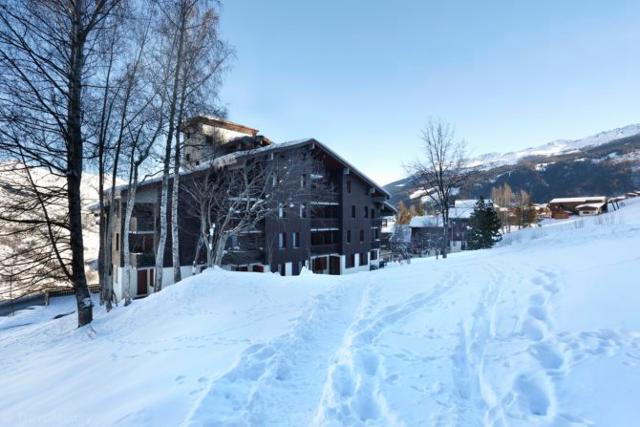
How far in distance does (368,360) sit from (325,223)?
83.7 ft

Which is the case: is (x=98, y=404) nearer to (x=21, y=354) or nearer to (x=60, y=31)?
(x=21, y=354)

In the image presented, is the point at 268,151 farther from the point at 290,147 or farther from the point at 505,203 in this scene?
the point at 505,203

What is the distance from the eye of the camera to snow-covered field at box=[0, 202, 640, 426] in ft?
11.0

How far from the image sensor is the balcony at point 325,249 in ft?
95.7

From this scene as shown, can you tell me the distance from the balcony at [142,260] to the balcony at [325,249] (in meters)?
13.3

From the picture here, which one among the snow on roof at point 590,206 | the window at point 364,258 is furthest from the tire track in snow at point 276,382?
the snow on roof at point 590,206

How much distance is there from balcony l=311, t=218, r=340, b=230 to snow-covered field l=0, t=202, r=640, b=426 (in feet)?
67.2

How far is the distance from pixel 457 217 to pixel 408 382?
2709 inches

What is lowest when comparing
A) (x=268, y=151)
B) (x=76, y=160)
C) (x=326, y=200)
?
(x=76, y=160)

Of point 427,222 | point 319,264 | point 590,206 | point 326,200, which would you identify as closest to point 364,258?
point 319,264

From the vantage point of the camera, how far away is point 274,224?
83.9 feet

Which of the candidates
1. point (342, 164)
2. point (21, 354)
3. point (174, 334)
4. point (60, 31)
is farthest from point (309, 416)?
point (342, 164)

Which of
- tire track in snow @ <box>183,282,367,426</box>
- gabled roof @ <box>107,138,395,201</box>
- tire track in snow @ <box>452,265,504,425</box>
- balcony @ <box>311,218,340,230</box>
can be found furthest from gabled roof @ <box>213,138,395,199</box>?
tire track in snow @ <box>452,265,504,425</box>

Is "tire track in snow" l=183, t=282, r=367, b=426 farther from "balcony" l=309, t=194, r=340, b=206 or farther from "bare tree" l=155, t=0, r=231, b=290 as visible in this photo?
"balcony" l=309, t=194, r=340, b=206
